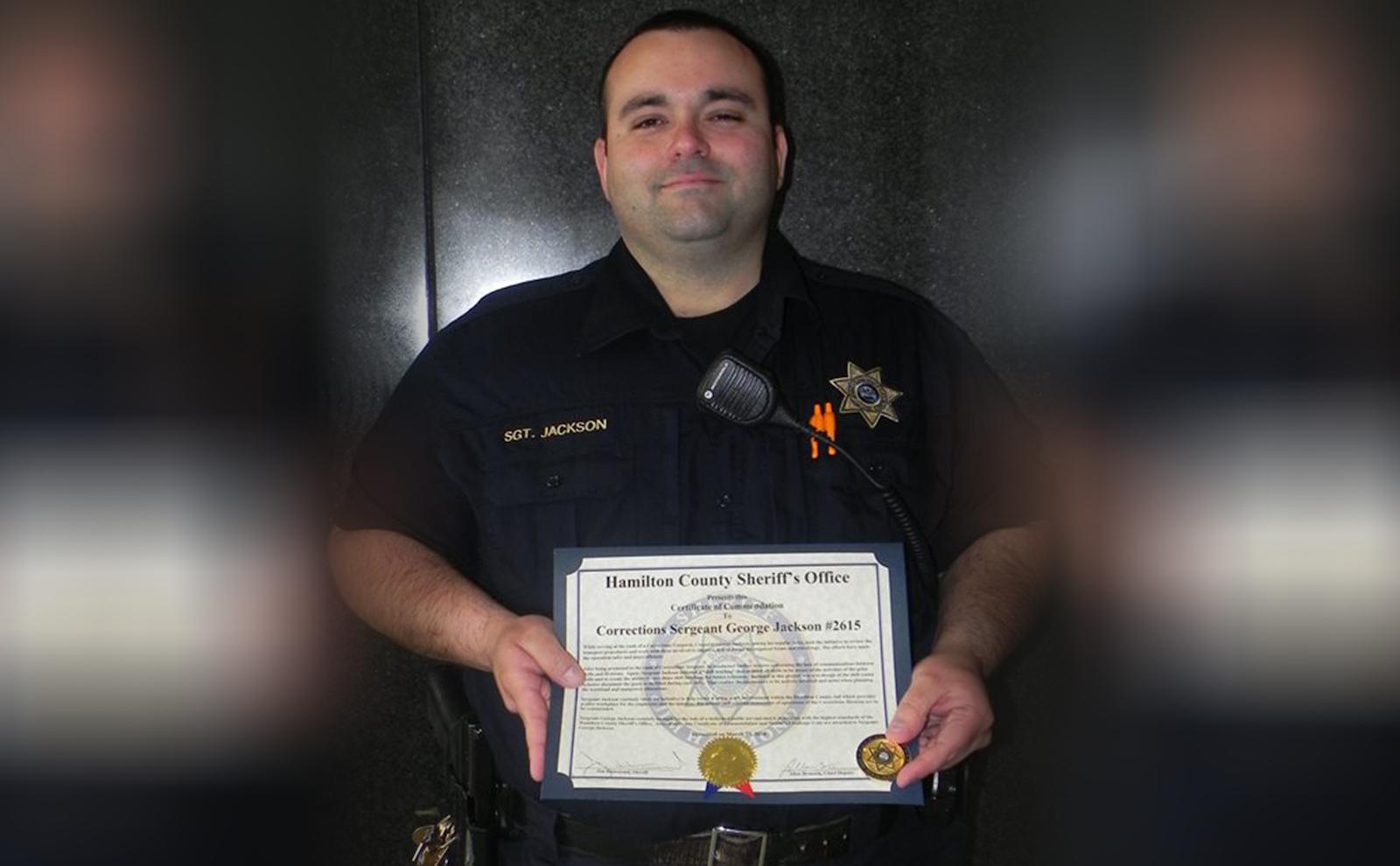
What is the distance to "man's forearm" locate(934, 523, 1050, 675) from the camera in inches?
49.8

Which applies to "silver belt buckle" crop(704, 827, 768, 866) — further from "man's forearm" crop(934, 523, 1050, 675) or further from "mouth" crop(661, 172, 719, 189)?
"mouth" crop(661, 172, 719, 189)

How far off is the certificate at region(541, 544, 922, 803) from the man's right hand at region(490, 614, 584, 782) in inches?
0.6

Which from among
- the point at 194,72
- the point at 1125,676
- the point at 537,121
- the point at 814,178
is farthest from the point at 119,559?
the point at 814,178

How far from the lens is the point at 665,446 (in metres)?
1.37

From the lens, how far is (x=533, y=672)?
1103 mm

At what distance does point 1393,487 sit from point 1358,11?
42cm

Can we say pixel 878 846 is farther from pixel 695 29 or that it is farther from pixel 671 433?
pixel 695 29

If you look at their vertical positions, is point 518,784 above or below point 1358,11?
below

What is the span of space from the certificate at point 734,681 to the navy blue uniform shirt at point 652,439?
248 millimetres

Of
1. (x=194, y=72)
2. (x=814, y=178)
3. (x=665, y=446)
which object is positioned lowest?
(x=665, y=446)

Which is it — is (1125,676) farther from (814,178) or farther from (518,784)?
(814,178)

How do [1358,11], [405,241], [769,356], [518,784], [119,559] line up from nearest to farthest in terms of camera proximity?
[119,559]
[1358,11]
[518,784]
[769,356]
[405,241]

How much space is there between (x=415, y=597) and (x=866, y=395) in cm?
68
